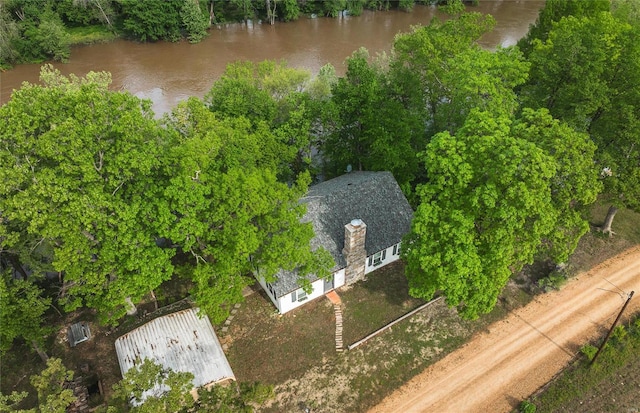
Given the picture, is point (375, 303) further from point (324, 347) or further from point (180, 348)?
point (180, 348)

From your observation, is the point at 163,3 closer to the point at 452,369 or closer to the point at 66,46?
the point at 66,46

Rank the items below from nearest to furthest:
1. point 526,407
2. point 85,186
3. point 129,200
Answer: point 85,186
point 129,200
point 526,407

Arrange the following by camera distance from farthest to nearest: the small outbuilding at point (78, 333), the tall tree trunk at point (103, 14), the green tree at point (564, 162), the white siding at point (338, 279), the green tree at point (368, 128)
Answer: the tall tree trunk at point (103, 14) → the green tree at point (368, 128) → the white siding at point (338, 279) → the small outbuilding at point (78, 333) → the green tree at point (564, 162)

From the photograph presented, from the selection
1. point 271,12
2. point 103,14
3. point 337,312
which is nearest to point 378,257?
point 337,312

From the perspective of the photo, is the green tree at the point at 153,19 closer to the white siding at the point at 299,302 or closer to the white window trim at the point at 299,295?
the white siding at the point at 299,302

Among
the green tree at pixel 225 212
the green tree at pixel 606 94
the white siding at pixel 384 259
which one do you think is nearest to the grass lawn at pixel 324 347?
the white siding at pixel 384 259

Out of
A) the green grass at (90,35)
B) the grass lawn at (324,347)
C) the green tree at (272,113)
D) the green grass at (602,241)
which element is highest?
→ the green tree at (272,113)
